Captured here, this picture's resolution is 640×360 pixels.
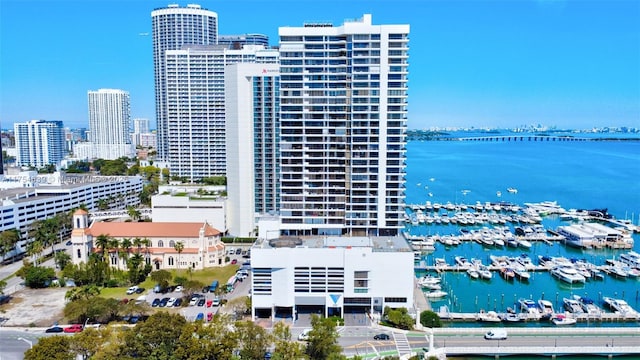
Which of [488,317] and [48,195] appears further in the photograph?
[48,195]

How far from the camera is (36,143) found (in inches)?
5674

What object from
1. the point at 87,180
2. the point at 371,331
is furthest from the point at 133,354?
the point at 87,180

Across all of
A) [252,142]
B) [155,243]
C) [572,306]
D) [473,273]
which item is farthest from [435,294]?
[252,142]

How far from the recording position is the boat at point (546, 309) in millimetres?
43031

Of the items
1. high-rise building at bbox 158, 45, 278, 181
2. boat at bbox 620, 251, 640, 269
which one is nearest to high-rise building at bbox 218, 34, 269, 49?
high-rise building at bbox 158, 45, 278, 181

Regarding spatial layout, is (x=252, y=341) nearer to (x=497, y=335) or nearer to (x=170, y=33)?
(x=497, y=335)

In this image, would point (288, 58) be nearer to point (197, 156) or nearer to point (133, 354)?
point (133, 354)

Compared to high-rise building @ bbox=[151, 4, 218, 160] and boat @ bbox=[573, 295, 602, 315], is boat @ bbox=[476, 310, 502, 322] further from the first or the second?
high-rise building @ bbox=[151, 4, 218, 160]

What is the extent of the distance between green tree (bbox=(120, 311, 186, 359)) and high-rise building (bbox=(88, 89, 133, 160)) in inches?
5691

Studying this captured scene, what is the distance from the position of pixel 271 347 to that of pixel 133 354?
9066 mm

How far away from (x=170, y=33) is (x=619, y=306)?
114 m

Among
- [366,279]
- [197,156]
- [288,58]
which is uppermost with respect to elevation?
[288,58]

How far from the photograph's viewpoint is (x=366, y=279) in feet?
132

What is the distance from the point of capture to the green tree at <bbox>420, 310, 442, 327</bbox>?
38.7 m
